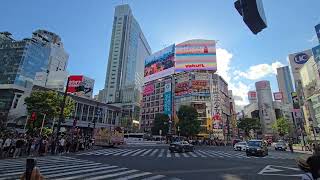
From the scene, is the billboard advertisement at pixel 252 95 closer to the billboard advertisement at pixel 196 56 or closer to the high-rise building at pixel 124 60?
the high-rise building at pixel 124 60

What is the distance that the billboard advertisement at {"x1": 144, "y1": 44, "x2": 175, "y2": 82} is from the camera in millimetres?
78594

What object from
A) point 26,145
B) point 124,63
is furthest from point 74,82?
point 124,63

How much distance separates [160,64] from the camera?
82188mm

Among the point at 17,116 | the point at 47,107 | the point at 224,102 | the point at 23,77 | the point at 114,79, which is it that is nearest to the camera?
the point at 47,107

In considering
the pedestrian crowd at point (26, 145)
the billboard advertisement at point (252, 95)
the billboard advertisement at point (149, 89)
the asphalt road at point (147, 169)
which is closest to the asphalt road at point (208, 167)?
the asphalt road at point (147, 169)

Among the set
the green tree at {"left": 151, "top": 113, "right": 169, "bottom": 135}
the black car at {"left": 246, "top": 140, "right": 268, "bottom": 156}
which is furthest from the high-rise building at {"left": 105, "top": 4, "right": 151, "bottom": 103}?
the black car at {"left": 246, "top": 140, "right": 268, "bottom": 156}

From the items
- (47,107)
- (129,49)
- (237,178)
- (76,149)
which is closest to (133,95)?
(129,49)

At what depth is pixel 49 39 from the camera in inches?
4916

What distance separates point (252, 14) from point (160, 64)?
76885 millimetres

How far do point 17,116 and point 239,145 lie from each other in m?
48.1

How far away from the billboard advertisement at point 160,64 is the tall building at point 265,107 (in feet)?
260

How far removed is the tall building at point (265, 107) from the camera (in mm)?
128625

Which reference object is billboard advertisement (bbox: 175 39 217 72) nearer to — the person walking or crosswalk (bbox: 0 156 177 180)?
crosswalk (bbox: 0 156 177 180)

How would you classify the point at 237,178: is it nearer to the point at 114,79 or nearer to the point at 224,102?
the point at 224,102
